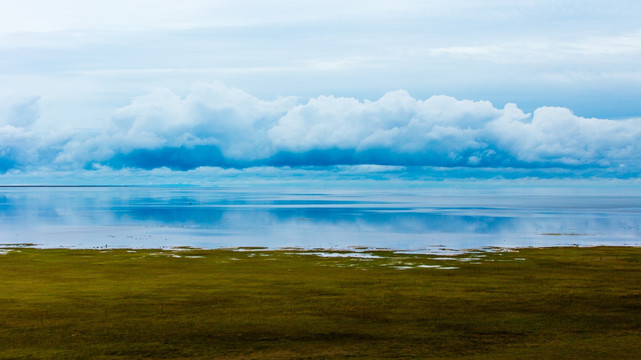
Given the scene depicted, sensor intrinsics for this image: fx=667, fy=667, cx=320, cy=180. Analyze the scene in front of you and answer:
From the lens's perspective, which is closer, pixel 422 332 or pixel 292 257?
pixel 422 332

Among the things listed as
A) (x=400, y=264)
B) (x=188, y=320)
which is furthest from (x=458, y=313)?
(x=400, y=264)

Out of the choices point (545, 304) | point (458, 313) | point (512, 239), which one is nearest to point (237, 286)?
point (458, 313)

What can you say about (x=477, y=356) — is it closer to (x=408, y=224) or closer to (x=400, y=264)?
(x=400, y=264)

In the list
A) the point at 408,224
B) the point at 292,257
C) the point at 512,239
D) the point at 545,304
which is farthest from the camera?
the point at 408,224

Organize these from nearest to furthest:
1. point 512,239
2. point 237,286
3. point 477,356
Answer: point 477,356, point 237,286, point 512,239

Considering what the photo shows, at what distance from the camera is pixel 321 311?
27.0m

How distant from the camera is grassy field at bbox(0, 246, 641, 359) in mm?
21062

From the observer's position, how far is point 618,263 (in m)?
46.5

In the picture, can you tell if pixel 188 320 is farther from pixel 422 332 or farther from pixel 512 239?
pixel 512 239

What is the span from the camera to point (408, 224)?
361 ft

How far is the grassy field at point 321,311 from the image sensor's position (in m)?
Answer: 21.1

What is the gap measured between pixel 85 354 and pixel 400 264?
2857 centimetres

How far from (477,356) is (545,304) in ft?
32.1

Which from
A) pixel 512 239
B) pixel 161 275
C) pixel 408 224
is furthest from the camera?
pixel 408 224
